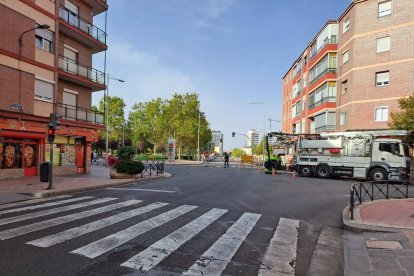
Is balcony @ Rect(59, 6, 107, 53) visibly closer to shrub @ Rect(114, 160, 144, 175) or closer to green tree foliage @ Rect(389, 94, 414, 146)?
shrub @ Rect(114, 160, 144, 175)

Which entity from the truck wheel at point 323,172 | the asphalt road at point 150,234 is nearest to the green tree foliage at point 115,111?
the truck wheel at point 323,172

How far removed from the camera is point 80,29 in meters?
24.0

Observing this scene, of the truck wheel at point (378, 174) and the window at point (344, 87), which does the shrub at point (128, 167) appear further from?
the window at point (344, 87)

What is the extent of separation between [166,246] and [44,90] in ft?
59.7

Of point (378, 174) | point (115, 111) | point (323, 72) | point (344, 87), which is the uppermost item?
point (323, 72)

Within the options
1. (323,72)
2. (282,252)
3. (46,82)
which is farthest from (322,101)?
(282,252)

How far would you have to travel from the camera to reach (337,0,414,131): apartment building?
28906 millimetres

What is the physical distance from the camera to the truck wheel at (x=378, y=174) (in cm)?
2148

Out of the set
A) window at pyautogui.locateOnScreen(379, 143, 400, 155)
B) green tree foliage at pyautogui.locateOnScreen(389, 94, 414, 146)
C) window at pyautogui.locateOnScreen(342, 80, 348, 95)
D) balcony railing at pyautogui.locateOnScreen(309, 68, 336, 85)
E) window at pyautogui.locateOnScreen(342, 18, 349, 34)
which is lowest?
window at pyautogui.locateOnScreen(379, 143, 400, 155)

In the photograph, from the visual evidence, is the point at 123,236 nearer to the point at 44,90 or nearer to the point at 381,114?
the point at 44,90

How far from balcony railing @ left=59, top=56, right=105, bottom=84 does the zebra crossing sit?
1437cm

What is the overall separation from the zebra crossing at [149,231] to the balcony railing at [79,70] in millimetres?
14372

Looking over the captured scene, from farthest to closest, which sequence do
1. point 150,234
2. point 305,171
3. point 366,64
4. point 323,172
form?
point 366,64 → point 305,171 → point 323,172 → point 150,234

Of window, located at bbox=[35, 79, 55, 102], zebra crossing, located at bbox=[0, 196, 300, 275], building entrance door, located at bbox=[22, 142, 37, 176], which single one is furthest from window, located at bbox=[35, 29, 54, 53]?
zebra crossing, located at bbox=[0, 196, 300, 275]
